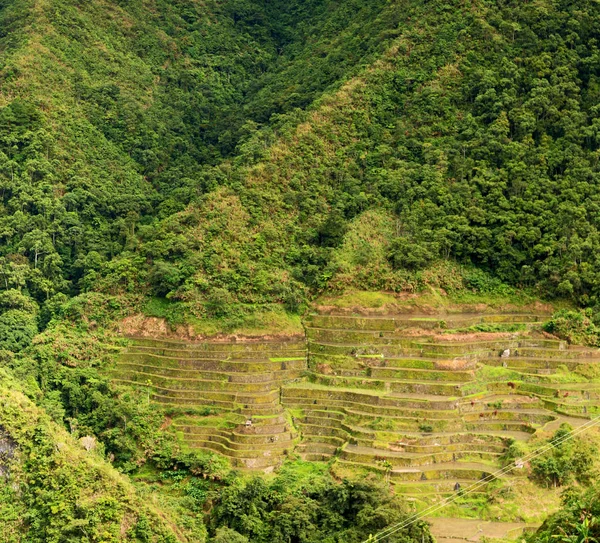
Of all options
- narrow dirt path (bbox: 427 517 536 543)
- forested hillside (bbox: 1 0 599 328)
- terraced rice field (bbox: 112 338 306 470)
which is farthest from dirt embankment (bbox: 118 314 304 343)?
narrow dirt path (bbox: 427 517 536 543)

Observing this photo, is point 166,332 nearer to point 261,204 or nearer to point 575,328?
point 261,204

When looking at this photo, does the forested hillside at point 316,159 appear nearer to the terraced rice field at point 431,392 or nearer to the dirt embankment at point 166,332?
the dirt embankment at point 166,332

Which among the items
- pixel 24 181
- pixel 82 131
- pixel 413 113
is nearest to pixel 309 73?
pixel 413 113

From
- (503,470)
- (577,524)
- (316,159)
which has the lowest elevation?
(503,470)

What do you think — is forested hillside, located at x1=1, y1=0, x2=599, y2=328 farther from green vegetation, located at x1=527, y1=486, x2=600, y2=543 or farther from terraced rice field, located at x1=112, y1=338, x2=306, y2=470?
green vegetation, located at x1=527, y1=486, x2=600, y2=543

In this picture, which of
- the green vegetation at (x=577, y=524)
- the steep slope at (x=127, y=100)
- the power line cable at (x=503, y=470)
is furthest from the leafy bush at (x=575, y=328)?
the steep slope at (x=127, y=100)

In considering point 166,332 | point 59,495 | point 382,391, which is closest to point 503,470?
point 382,391

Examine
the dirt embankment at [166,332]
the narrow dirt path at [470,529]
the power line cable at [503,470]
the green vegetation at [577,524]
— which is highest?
the green vegetation at [577,524]
